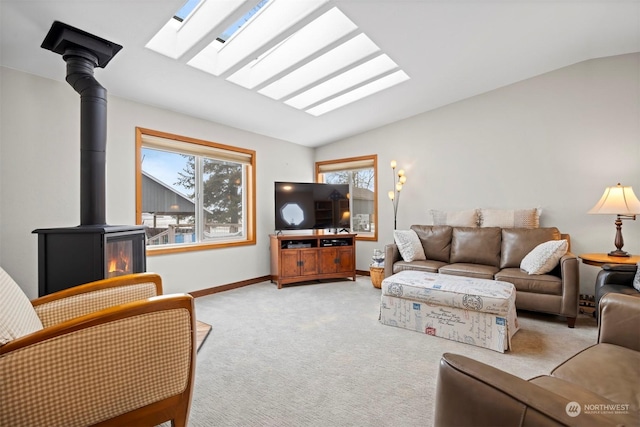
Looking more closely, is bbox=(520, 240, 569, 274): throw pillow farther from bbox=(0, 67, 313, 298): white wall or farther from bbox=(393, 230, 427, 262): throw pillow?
bbox=(0, 67, 313, 298): white wall

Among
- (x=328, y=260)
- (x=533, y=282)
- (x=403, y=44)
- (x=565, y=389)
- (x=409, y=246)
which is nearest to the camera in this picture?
(x=565, y=389)

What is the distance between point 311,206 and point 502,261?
256 cm

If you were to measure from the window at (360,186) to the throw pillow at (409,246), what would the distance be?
1021mm

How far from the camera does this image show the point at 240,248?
426 cm

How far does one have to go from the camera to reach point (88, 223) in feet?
7.41

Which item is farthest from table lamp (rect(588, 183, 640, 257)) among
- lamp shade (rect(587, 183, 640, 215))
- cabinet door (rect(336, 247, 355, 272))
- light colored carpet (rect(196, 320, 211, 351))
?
light colored carpet (rect(196, 320, 211, 351))

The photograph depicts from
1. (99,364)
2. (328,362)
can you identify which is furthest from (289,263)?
(99,364)

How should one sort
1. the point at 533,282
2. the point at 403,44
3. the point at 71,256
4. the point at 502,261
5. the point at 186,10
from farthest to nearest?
the point at 502,261, the point at 533,282, the point at 403,44, the point at 186,10, the point at 71,256

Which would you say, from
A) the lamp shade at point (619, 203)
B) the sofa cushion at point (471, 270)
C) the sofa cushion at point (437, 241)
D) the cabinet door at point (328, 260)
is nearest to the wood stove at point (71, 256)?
the cabinet door at point (328, 260)

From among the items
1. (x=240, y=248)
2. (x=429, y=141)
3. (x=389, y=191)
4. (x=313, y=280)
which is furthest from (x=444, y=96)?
(x=240, y=248)

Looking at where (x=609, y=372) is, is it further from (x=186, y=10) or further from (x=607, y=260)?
(x=186, y=10)

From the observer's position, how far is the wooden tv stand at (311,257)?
4222mm

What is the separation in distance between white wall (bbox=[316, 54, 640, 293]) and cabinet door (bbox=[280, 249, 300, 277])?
5.00 ft

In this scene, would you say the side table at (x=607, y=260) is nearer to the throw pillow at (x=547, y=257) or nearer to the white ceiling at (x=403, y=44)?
the throw pillow at (x=547, y=257)
